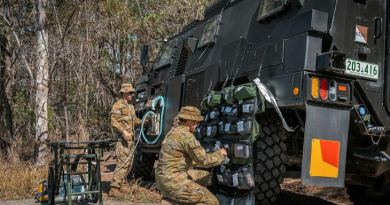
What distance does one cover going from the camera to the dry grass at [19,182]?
662 centimetres

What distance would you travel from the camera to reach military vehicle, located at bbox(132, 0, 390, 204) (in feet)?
13.1

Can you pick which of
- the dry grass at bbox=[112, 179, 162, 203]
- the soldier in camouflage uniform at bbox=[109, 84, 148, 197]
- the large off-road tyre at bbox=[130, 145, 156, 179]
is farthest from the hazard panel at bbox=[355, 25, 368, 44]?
the large off-road tyre at bbox=[130, 145, 156, 179]

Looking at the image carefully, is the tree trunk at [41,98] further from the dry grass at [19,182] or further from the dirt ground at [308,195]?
the dirt ground at [308,195]

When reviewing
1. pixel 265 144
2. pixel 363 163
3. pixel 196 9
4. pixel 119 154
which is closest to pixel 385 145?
pixel 363 163

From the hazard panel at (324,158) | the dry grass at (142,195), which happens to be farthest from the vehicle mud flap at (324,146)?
the dry grass at (142,195)

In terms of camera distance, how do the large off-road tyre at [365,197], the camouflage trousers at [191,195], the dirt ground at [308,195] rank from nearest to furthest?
the camouflage trousers at [191,195]
the large off-road tyre at [365,197]
the dirt ground at [308,195]

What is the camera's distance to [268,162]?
4.41m

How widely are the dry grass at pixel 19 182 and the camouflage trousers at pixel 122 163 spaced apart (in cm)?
140

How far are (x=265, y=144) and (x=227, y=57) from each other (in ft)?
4.59

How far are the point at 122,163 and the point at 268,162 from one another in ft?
9.11

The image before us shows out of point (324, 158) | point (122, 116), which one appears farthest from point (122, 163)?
point (324, 158)

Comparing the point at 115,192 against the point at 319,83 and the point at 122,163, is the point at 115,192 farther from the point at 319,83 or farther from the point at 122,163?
the point at 319,83

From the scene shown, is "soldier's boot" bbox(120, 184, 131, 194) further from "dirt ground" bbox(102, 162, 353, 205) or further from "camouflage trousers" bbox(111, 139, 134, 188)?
"dirt ground" bbox(102, 162, 353, 205)

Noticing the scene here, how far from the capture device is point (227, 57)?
5391 mm
